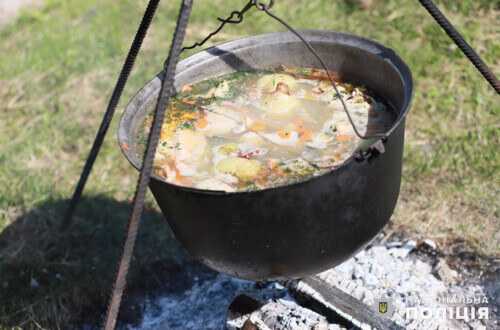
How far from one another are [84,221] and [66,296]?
0.70 meters

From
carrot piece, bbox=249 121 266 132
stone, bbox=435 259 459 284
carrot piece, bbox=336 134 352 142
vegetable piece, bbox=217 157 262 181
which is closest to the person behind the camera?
vegetable piece, bbox=217 157 262 181

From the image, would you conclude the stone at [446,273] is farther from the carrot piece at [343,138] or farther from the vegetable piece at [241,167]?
the vegetable piece at [241,167]

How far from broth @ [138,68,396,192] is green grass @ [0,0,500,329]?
1.26 metres

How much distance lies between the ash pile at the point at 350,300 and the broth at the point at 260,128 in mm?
812

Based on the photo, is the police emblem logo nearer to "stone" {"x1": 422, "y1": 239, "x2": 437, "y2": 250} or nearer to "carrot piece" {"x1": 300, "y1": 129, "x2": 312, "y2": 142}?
"stone" {"x1": 422, "y1": 239, "x2": 437, "y2": 250}

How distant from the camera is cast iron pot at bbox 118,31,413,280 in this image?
2.44 metres

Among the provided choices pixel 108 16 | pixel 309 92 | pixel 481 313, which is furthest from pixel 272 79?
pixel 108 16

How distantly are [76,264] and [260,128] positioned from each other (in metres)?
1.79

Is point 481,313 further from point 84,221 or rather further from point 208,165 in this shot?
point 84,221

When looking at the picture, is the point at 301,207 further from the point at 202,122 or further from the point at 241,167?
the point at 202,122

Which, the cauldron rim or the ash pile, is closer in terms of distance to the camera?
the cauldron rim

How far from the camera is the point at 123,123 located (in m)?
2.81

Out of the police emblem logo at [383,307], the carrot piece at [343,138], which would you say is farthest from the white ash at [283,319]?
the carrot piece at [343,138]

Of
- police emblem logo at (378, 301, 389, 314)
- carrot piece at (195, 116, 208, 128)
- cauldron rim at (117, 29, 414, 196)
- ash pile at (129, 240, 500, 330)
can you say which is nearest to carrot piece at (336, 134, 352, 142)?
cauldron rim at (117, 29, 414, 196)
